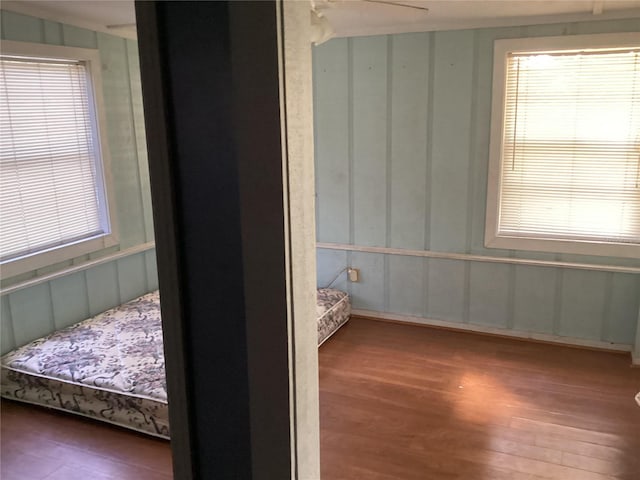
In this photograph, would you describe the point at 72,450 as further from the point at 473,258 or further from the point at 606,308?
the point at 606,308

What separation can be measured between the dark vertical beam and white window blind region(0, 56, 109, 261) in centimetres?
275

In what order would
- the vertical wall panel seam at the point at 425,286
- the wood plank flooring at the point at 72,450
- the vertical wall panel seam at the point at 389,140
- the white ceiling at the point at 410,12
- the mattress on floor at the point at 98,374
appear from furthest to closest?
the vertical wall panel seam at the point at 425,286 → the vertical wall panel seam at the point at 389,140 → the white ceiling at the point at 410,12 → the mattress on floor at the point at 98,374 → the wood plank flooring at the point at 72,450

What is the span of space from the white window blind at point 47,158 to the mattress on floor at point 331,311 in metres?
1.63

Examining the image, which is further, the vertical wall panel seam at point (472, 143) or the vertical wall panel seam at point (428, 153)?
the vertical wall panel seam at point (428, 153)

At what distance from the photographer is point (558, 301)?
3801 mm

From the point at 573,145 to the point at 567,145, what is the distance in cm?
4

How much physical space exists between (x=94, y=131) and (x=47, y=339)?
1.38 metres

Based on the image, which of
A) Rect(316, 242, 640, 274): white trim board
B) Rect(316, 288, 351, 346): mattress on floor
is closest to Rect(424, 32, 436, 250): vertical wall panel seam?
Rect(316, 242, 640, 274): white trim board

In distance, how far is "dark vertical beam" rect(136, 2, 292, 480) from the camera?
2.65 feet

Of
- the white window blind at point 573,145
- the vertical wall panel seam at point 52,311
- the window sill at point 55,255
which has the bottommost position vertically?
the vertical wall panel seam at point 52,311

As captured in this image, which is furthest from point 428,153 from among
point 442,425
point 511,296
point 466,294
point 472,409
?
point 442,425

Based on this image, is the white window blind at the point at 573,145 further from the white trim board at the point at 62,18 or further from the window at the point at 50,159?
the window at the point at 50,159

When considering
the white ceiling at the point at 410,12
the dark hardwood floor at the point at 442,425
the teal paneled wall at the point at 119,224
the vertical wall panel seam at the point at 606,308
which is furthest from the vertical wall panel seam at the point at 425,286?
the teal paneled wall at the point at 119,224

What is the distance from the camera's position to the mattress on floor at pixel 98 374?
9.19 ft
